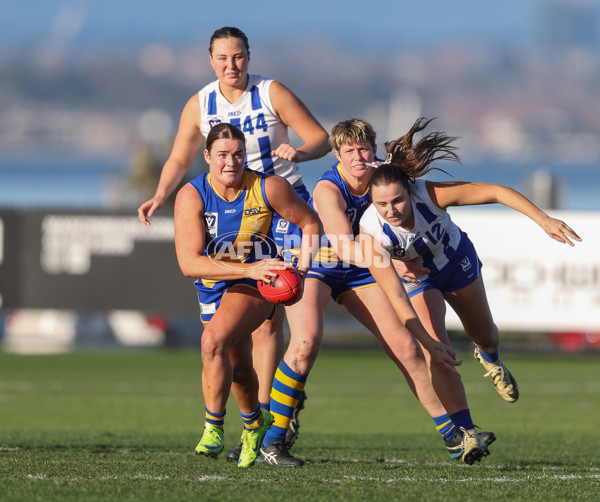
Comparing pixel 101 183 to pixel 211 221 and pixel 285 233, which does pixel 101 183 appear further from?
pixel 211 221

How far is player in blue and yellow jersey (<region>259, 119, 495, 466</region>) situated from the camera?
21.8 feet

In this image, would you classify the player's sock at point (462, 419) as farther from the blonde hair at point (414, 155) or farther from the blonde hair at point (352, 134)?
the blonde hair at point (352, 134)

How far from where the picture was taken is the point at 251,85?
7.26m

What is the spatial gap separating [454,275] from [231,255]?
1.44 meters

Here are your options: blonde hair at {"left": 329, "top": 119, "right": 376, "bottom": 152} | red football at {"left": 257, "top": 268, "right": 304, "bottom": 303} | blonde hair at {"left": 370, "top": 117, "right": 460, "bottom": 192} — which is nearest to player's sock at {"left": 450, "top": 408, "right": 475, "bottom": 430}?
red football at {"left": 257, "top": 268, "right": 304, "bottom": 303}

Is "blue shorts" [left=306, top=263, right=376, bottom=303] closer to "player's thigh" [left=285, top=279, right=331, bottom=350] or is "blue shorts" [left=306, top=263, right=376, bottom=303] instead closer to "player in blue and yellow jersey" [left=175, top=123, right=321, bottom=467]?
"player's thigh" [left=285, top=279, right=331, bottom=350]

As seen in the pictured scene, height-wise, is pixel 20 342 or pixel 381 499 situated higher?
pixel 381 499

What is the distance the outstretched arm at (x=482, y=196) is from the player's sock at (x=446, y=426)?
1.35 m

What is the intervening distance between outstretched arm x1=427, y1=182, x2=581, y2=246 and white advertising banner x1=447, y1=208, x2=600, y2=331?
13.2 m

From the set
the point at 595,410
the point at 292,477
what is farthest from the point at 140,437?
the point at 595,410

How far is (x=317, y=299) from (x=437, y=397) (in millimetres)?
992

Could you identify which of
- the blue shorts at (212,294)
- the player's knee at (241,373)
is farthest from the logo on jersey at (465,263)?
the player's knee at (241,373)

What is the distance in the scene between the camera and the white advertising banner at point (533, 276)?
770 inches

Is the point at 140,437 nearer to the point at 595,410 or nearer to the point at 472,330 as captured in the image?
the point at 472,330
